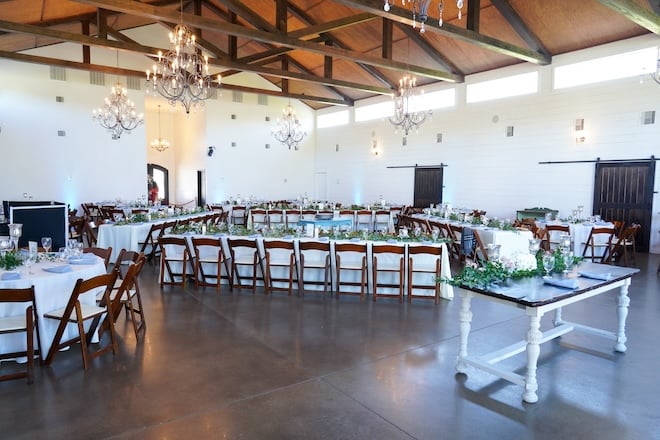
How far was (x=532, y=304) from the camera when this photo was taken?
3000 mm

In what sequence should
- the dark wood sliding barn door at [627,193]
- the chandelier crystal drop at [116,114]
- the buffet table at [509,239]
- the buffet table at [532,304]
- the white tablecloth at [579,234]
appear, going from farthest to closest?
the chandelier crystal drop at [116,114] < the dark wood sliding barn door at [627,193] < the white tablecloth at [579,234] < the buffet table at [509,239] < the buffet table at [532,304]

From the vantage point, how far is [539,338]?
3137mm

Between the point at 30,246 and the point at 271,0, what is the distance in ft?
33.4

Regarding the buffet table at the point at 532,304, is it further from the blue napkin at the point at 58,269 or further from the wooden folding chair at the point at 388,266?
the blue napkin at the point at 58,269

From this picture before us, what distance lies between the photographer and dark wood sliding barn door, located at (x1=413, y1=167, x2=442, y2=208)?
14375 mm

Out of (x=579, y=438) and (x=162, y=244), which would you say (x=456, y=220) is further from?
(x=579, y=438)

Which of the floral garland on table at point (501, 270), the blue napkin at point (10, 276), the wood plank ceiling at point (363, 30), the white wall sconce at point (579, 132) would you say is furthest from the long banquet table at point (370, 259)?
the white wall sconce at point (579, 132)

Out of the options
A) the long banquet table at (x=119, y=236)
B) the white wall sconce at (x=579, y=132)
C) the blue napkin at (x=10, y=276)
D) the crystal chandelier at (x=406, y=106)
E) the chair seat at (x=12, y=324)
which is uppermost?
the crystal chandelier at (x=406, y=106)

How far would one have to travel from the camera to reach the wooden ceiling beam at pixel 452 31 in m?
7.49

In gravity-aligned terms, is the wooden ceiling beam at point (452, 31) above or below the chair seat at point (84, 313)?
above

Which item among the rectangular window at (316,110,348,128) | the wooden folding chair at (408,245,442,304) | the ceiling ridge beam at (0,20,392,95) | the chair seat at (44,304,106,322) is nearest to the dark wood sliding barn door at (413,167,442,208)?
the ceiling ridge beam at (0,20,392,95)

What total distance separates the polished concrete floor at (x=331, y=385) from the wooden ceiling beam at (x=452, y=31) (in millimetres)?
5342

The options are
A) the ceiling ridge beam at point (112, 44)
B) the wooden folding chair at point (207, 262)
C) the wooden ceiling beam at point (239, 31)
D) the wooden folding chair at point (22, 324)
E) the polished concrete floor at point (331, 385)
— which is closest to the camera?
the polished concrete floor at point (331, 385)

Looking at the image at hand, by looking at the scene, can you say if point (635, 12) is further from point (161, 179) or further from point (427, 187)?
point (161, 179)
